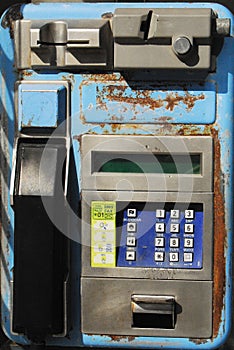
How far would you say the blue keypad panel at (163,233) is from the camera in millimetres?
1574

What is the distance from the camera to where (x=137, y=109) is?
5.17ft

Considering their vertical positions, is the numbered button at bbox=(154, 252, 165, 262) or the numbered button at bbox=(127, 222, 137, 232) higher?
the numbered button at bbox=(127, 222, 137, 232)

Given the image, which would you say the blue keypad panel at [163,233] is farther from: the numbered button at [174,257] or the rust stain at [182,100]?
the rust stain at [182,100]

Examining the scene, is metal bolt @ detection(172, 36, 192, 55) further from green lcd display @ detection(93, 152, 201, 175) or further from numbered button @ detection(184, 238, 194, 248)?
numbered button @ detection(184, 238, 194, 248)

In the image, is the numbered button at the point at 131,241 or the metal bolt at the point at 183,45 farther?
the numbered button at the point at 131,241

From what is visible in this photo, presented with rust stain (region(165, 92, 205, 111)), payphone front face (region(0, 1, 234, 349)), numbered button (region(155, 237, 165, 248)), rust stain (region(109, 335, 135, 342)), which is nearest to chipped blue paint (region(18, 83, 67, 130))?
payphone front face (region(0, 1, 234, 349))

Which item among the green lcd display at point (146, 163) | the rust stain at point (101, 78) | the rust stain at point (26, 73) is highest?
the rust stain at point (26, 73)

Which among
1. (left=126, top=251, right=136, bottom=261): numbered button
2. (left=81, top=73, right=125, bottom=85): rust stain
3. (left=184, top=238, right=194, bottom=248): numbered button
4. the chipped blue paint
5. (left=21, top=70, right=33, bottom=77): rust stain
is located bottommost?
(left=126, top=251, right=136, bottom=261): numbered button

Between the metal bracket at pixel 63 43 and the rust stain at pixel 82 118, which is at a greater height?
the metal bracket at pixel 63 43

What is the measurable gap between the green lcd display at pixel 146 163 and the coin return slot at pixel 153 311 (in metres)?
0.27

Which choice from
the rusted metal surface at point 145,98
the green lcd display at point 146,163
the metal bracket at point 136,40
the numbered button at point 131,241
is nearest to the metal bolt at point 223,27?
the metal bracket at point 136,40

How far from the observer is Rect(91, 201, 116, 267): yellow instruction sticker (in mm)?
1588

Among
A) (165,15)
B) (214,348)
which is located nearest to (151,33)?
(165,15)

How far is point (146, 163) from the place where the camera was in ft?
5.21
